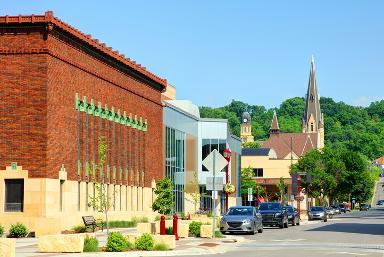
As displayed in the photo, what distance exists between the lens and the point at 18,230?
125 ft

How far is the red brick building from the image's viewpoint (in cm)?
4109

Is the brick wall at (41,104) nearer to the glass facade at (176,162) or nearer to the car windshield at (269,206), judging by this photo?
the car windshield at (269,206)

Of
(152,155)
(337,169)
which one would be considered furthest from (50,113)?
(337,169)

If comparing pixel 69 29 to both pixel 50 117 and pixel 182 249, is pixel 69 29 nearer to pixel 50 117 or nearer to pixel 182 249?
pixel 50 117

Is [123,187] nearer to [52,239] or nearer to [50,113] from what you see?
[50,113]

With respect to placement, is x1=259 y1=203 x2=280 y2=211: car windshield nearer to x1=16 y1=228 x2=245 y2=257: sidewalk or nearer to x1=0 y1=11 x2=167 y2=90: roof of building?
x1=0 y1=11 x2=167 y2=90: roof of building

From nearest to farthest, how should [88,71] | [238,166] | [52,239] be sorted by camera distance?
[52,239] < [88,71] < [238,166]

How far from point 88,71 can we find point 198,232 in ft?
48.8

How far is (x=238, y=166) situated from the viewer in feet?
330

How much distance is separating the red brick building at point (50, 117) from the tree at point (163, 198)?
7.69m

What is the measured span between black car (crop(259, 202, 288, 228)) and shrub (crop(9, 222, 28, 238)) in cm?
2069

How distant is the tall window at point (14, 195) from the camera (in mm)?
41375

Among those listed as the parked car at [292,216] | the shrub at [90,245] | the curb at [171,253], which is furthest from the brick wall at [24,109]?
the parked car at [292,216]

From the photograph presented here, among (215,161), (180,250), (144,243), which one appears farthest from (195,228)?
(144,243)
